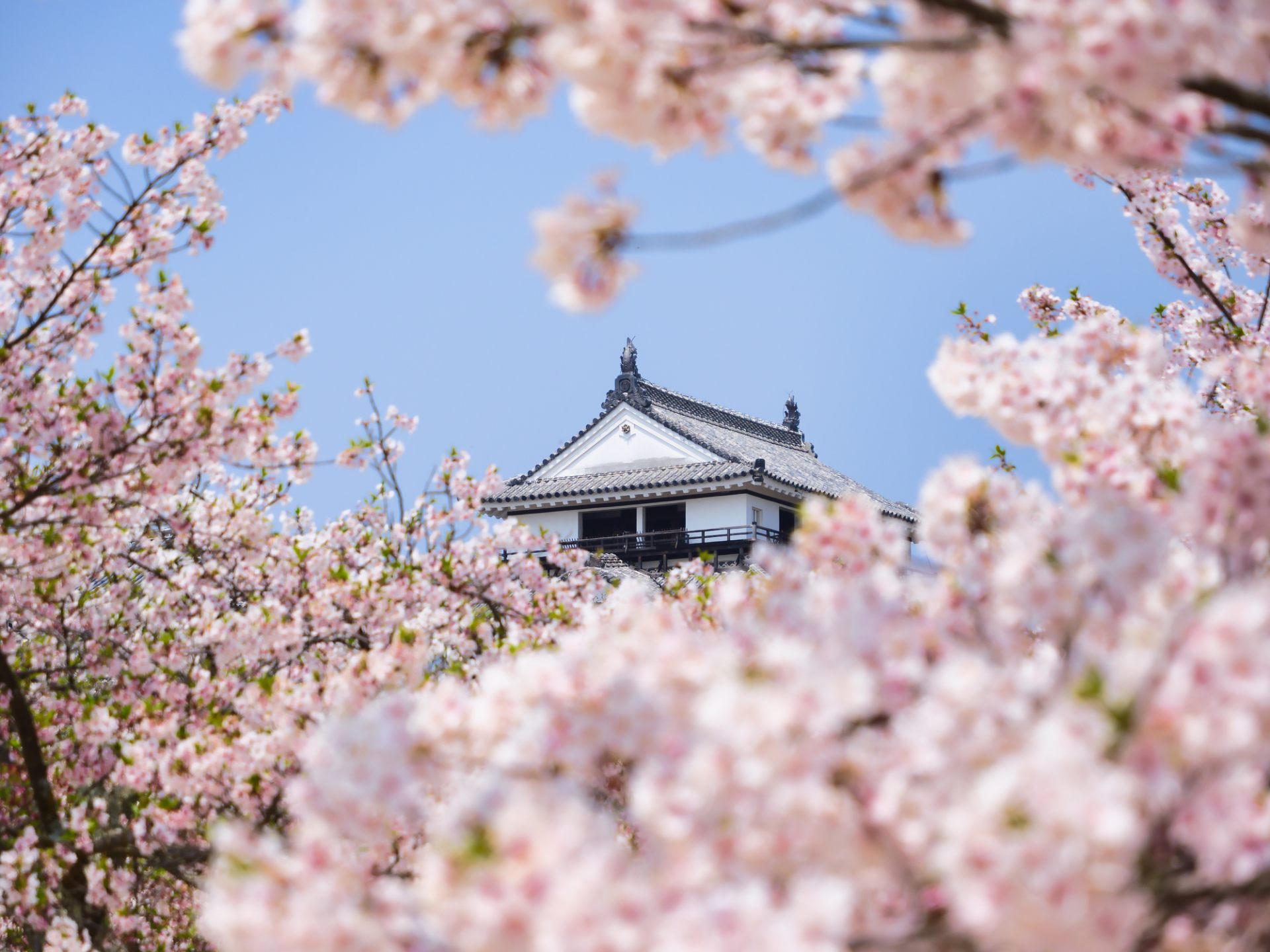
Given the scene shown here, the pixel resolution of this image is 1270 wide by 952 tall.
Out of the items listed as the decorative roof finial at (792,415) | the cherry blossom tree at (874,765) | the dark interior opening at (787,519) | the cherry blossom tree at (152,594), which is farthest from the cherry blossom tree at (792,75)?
the decorative roof finial at (792,415)

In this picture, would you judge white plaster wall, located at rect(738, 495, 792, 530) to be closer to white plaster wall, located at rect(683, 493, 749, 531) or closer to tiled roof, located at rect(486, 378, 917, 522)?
white plaster wall, located at rect(683, 493, 749, 531)

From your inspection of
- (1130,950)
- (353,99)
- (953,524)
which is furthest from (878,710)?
(353,99)

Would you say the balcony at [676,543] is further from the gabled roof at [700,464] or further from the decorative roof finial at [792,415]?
the decorative roof finial at [792,415]

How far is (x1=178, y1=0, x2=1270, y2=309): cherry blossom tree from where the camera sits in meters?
2.29

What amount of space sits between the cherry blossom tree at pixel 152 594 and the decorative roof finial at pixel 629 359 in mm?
25394

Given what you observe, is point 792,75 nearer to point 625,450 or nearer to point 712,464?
point 712,464

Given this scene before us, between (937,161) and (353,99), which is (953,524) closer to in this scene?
(937,161)

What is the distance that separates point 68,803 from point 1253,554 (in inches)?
304

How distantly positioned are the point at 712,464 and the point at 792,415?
467 inches

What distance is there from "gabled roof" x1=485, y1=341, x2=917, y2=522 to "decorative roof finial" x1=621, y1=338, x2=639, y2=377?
0.07 feet

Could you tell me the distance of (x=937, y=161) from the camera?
2871 mm

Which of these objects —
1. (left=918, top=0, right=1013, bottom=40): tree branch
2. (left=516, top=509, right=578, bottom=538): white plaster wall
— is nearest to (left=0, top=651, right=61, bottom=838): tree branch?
(left=918, top=0, right=1013, bottom=40): tree branch

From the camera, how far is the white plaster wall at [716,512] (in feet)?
102

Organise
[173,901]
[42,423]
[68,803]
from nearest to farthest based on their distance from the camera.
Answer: [42,423]
[68,803]
[173,901]
